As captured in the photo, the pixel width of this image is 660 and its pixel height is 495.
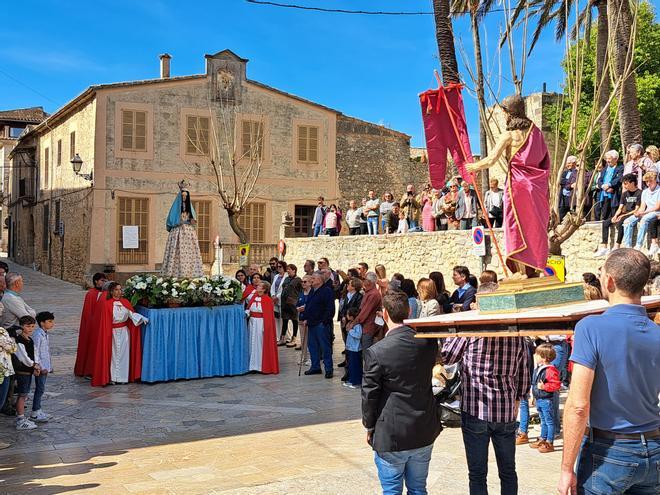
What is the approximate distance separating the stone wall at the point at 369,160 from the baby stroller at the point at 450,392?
76.5ft

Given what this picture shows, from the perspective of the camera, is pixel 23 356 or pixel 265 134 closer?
pixel 23 356

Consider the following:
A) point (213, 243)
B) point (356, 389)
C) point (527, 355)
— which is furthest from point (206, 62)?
point (527, 355)

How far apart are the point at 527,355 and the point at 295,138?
75.7 ft

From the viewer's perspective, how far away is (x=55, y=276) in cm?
2836

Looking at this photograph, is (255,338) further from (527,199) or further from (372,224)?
(372,224)

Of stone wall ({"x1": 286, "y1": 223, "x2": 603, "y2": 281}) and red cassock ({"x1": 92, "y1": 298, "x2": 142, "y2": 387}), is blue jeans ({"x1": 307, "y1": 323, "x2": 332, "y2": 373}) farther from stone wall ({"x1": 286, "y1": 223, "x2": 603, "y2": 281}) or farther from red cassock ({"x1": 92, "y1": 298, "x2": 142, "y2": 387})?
stone wall ({"x1": 286, "y1": 223, "x2": 603, "y2": 281})

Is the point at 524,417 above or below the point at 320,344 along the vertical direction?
below

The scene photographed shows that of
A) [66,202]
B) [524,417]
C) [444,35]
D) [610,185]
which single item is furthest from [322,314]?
[66,202]

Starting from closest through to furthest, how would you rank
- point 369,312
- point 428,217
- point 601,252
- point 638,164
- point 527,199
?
point 527,199 < point 369,312 < point 638,164 < point 601,252 < point 428,217

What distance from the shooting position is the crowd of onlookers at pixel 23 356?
729cm

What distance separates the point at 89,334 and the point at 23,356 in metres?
3.20

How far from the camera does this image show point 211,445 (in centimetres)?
683

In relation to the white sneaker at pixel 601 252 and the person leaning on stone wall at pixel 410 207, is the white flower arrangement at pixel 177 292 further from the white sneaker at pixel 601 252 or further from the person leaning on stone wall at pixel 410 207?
the person leaning on stone wall at pixel 410 207

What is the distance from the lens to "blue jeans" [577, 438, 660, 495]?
111 inches
